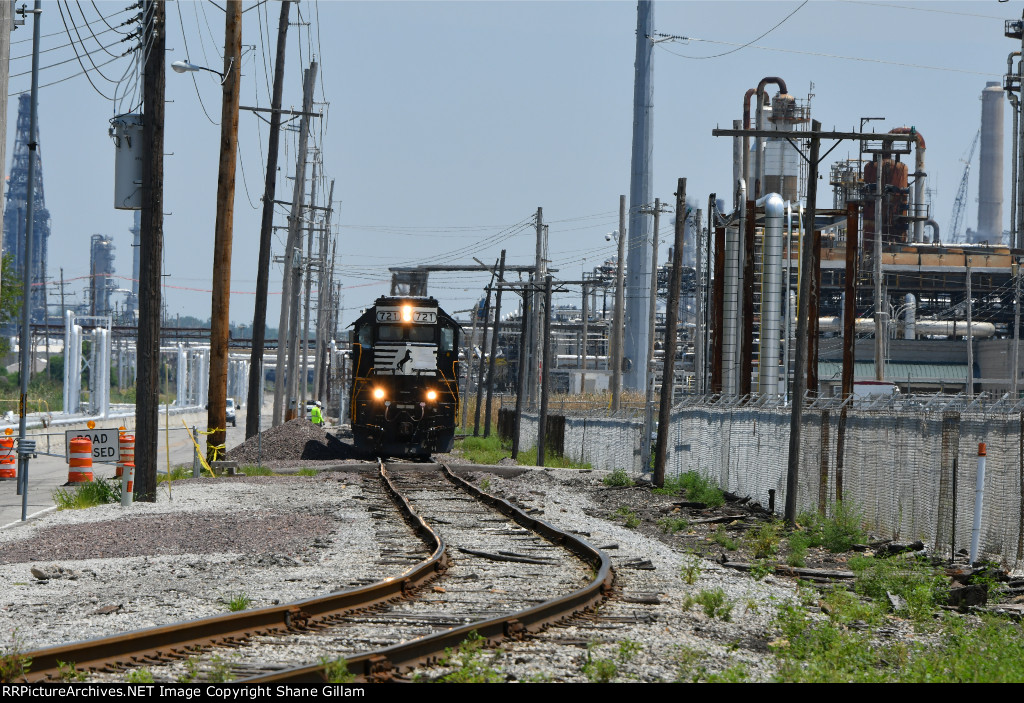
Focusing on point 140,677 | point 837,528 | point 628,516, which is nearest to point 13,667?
point 140,677

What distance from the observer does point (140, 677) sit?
6867 millimetres

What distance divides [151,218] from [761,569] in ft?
38.6

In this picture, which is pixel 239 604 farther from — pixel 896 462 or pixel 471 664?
pixel 896 462

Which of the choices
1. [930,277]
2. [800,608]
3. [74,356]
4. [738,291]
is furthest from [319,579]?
[930,277]

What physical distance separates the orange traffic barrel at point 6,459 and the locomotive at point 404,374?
361 inches

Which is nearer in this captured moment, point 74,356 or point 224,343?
point 224,343

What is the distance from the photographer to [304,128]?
146ft

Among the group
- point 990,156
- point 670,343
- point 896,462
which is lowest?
point 896,462

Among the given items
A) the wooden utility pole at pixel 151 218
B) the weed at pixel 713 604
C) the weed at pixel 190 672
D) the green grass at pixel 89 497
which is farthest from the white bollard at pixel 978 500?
the green grass at pixel 89 497

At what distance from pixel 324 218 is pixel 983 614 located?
53.3 m

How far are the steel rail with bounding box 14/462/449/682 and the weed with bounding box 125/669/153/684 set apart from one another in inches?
12.9

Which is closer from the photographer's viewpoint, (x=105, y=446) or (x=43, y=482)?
(x=105, y=446)

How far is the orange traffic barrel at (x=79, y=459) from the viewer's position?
2189 centimetres

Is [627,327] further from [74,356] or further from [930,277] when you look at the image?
[74,356]
